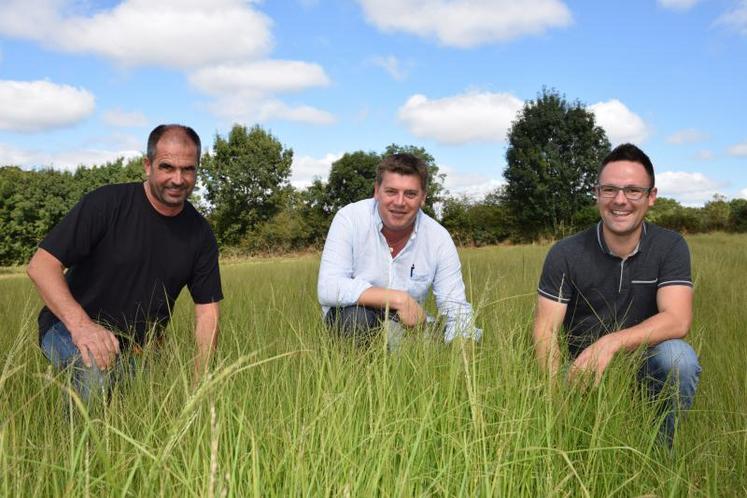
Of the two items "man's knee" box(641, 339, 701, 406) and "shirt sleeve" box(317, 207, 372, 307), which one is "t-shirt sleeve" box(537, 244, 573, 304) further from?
"shirt sleeve" box(317, 207, 372, 307)

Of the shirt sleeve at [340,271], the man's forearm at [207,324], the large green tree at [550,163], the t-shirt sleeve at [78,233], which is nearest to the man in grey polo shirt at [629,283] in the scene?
the shirt sleeve at [340,271]

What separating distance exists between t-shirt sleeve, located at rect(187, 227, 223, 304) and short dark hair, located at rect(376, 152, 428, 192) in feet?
3.42

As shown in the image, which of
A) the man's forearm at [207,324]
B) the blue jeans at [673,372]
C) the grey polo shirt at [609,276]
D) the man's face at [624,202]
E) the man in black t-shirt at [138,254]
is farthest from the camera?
the man's forearm at [207,324]

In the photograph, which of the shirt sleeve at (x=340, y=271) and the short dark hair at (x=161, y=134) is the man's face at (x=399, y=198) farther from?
the short dark hair at (x=161, y=134)

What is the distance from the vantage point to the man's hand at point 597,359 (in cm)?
243

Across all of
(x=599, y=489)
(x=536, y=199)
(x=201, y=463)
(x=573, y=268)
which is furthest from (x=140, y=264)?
(x=536, y=199)

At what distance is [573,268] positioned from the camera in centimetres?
293

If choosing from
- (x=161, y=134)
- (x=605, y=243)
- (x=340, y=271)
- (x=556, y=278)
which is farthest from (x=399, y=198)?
(x=161, y=134)

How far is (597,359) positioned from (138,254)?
2364 millimetres

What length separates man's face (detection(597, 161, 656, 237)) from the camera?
110 inches

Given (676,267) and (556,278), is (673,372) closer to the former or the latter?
(676,267)

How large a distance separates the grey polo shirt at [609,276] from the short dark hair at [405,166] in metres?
0.81

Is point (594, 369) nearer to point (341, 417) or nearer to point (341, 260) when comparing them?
point (341, 417)

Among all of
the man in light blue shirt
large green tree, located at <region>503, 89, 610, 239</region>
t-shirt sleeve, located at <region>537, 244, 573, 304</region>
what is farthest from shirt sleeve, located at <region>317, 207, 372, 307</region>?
large green tree, located at <region>503, 89, 610, 239</region>
